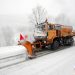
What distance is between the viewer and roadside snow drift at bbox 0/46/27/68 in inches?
280

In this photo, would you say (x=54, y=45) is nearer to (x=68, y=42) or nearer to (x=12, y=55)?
(x=68, y=42)

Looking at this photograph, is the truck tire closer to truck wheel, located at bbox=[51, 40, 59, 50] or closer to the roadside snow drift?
truck wheel, located at bbox=[51, 40, 59, 50]

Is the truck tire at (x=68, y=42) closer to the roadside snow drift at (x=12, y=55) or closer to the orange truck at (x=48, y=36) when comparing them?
the orange truck at (x=48, y=36)

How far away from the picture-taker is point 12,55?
7.57 meters

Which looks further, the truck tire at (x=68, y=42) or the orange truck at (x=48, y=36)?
the truck tire at (x=68, y=42)

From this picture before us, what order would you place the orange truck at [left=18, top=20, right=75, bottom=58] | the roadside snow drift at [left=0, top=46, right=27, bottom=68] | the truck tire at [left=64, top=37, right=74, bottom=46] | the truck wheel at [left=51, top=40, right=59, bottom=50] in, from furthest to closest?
the truck tire at [left=64, top=37, right=74, bottom=46] → the truck wheel at [left=51, top=40, right=59, bottom=50] → the orange truck at [left=18, top=20, right=75, bottom=58] → the roadside snow drift at [left=0, top=46, right=27, bottom=68]

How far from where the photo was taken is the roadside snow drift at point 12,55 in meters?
7.12

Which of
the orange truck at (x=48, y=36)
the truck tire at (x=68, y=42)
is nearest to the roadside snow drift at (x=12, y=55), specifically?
the orange truck at (x=48, y=36)

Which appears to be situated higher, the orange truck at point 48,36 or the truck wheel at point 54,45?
the orange truck at point 48,36

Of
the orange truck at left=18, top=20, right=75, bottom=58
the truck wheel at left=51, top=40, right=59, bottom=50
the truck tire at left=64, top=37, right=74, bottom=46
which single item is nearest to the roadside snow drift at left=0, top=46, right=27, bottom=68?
the orange truck at left=18, top=20, right=75, bottom=58

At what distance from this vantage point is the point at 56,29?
1214 centimetres

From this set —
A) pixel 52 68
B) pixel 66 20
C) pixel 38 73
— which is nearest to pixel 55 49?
pixel 52 68

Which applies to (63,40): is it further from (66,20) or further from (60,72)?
(66,20)

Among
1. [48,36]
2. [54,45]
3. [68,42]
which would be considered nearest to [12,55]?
[48,36]
